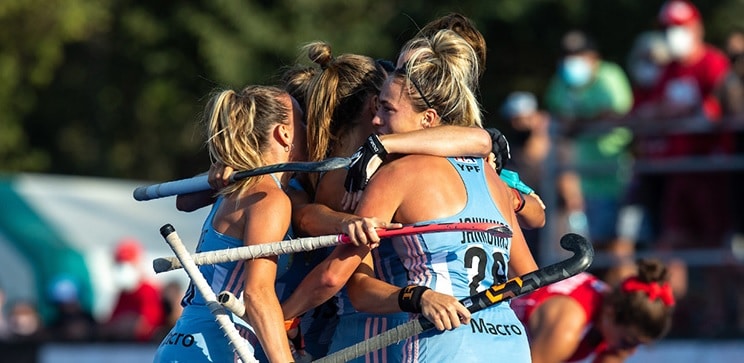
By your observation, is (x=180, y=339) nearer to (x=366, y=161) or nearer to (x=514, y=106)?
(x=366, y=161)

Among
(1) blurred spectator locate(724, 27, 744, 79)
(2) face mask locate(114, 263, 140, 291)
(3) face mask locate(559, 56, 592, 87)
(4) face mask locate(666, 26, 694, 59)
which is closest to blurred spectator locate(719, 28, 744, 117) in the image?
(1) blurred spectator locate(724, 27, 744, 79)

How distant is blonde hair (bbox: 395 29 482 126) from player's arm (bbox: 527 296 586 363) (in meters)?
1.41

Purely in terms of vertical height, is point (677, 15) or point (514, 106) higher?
point (514, 106)

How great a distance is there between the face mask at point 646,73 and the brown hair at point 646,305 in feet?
11.9

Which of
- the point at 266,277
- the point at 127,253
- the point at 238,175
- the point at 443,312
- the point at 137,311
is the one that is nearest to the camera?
the point at 443,312

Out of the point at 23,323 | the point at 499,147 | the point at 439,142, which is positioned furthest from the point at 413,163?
the point at 23,323

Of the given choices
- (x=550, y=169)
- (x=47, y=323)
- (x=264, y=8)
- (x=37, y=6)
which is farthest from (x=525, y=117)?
(x=37, y=6)

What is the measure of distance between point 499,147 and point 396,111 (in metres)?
0.47

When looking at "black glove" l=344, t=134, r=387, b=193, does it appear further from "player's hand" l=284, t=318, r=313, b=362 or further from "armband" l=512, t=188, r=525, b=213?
"armband" l=512, t=188, r=525, b=213

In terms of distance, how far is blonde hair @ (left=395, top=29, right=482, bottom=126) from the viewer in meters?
4.08

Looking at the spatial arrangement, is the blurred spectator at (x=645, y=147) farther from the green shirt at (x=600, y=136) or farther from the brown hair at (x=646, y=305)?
the brown hair at (x=646, y=305)

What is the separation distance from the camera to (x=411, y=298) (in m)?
3.84

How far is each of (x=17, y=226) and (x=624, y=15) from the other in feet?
26.6

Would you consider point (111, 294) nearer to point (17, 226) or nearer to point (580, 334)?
point (17, 226)
